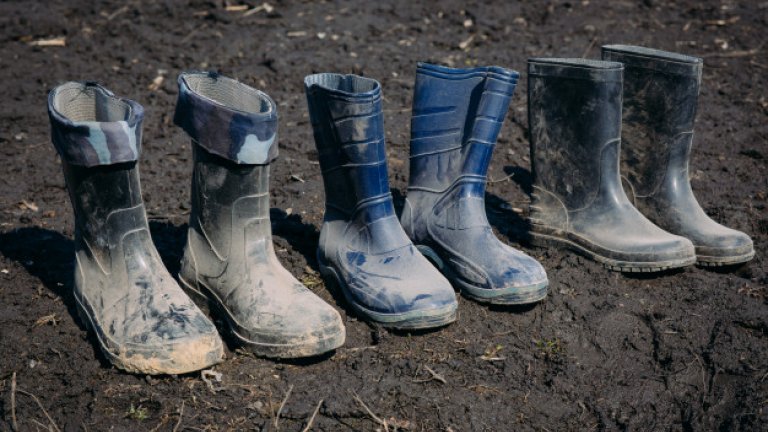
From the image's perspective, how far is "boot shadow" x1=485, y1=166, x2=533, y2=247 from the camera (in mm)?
3543

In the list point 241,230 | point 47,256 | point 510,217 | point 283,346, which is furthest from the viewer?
point 510,217

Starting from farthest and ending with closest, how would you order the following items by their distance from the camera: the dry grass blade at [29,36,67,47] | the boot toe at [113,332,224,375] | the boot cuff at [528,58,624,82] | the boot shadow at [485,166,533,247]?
the dry grass blade at [29,36,67,47] < the boot shadow at [485,166,533,247] < the boot cuff at [528,58,624,82] < the boot toe at [113,332,224,375]

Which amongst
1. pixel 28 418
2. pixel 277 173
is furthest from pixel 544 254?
pixel 28 418

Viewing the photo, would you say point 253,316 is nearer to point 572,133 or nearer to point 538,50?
point 572,133

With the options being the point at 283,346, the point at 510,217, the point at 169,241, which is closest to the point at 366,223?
the point at 283,346

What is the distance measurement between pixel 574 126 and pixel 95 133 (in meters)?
1.86

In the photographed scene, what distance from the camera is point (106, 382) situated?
2.45 metres

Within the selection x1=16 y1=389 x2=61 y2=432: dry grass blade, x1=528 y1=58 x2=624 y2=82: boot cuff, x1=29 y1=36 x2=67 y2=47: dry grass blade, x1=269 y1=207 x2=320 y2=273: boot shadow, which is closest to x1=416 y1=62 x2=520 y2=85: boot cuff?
x1=528 y1=58 x2=624 y2=82: boot cuff

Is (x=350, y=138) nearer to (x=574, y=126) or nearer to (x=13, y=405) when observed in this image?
(x=574, y=126)

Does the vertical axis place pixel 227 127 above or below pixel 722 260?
above

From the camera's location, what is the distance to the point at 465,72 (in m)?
3.02

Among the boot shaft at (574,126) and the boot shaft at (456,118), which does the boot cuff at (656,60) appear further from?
the boot shaft at (456,118)

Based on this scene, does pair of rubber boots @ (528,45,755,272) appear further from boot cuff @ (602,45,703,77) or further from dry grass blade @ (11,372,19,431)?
dry grass blade @ (11,372,19,431)

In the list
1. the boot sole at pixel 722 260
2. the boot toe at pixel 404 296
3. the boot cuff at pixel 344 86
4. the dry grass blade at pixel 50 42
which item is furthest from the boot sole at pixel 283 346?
the dry grass blade at pixel 50 42
